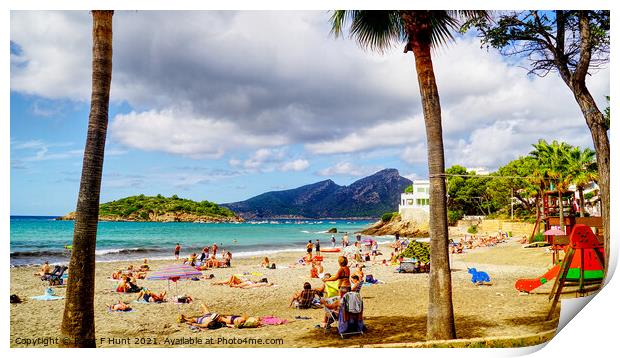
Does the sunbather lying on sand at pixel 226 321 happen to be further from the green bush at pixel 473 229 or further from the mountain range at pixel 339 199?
the green bush at pixel 473 229

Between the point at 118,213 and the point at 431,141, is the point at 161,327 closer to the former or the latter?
the point at 431,141

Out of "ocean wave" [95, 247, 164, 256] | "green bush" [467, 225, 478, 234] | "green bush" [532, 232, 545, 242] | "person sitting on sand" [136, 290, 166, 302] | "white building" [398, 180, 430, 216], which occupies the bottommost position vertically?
"ocean wave" [95, 247, 164, 256]

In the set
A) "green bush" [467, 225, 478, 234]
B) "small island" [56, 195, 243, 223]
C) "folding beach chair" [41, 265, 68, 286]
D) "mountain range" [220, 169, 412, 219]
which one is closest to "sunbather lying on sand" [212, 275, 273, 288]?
"folding beach chair" [41, 265, 68, 286]

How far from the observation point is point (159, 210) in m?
33.3

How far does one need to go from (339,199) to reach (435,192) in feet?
56.1

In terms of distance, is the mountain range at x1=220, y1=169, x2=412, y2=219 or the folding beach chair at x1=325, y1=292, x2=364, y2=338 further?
the mountain range at x1=220, y1=169, x2=412, y2=219

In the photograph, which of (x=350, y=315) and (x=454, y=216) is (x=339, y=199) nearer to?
(x=350, y=315)

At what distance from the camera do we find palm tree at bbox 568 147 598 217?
17828mm

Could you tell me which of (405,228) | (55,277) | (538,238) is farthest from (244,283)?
(405,228)

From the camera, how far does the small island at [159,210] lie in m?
25.4

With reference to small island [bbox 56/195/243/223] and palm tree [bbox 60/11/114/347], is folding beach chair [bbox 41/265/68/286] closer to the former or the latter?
palm tree [bbox 60/11/114/347]

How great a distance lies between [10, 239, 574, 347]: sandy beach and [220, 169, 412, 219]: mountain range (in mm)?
3892

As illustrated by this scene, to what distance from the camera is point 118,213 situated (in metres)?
25.0
